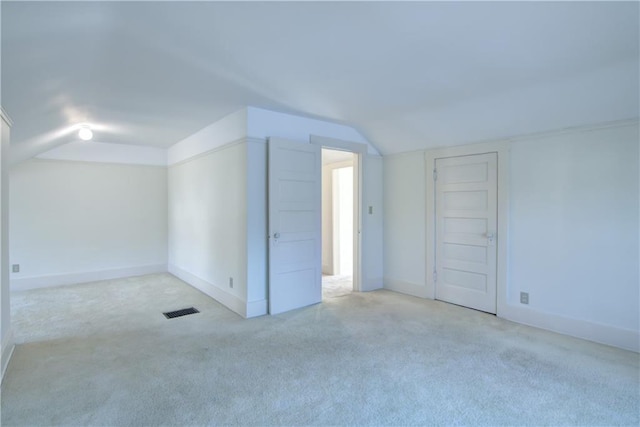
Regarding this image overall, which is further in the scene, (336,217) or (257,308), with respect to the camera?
(336,217)

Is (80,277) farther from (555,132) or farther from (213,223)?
(555,132)

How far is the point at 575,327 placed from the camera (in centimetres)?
333

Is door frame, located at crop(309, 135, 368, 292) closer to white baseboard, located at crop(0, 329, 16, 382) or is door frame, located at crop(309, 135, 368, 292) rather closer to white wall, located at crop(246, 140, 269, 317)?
white wall, located at crop(246, 140, 269, 317)

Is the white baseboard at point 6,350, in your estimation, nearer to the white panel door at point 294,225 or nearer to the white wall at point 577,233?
the white panel door at point 294,225

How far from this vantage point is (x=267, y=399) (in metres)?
2.25

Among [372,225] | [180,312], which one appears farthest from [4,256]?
[372,225]

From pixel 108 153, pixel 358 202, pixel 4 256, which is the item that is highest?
pixel 108 153

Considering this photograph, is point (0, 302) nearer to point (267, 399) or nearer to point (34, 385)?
point (34, 385)

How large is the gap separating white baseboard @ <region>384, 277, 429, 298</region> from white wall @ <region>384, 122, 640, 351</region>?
3.33 ft

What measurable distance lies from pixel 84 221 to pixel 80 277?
0.92 m

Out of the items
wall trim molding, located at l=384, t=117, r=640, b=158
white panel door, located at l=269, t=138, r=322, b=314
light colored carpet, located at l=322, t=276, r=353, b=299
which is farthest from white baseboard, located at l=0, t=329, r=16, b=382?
wall trim molding, located at l=384, t=117, r=640, b=158

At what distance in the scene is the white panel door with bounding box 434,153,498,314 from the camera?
3.97 m

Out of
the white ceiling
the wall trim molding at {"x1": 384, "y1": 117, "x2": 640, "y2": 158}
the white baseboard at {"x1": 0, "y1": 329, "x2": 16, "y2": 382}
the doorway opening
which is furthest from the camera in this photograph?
the doorway opening

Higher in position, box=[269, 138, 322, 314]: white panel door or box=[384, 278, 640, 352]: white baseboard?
box=[269, 138, 322, 314]: white panel door
